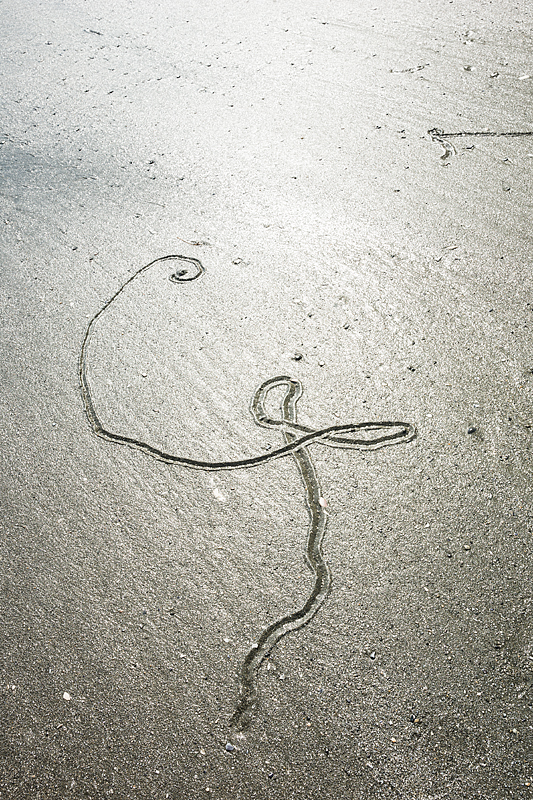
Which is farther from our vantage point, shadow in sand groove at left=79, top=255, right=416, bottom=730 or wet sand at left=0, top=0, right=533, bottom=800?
shadow in sand groove at left=79, top=255, right=416, bottom=730

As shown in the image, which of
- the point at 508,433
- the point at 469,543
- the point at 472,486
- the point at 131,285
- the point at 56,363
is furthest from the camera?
the point at 131,285

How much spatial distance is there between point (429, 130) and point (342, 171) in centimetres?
73

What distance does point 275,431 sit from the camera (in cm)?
264

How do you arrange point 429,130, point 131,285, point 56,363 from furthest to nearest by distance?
point 429,130, point 131,285, point 56,363

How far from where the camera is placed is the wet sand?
1.83 m

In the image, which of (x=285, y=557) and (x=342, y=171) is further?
(x=342, y=171)

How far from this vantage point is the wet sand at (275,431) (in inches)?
71.9

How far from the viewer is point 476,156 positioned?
12.9 feet

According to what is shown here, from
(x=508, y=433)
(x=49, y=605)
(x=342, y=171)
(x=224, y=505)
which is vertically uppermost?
(x=342, y=171)

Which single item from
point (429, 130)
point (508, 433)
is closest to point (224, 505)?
point (508, 433)

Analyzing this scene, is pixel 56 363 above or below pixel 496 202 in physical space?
below

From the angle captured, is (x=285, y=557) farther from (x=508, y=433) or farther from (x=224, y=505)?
(x=508, y=433)

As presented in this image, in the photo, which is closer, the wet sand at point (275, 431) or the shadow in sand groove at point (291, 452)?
the wet sand at point (275, 431)

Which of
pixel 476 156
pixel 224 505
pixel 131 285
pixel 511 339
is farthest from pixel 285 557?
pixel 476 156
